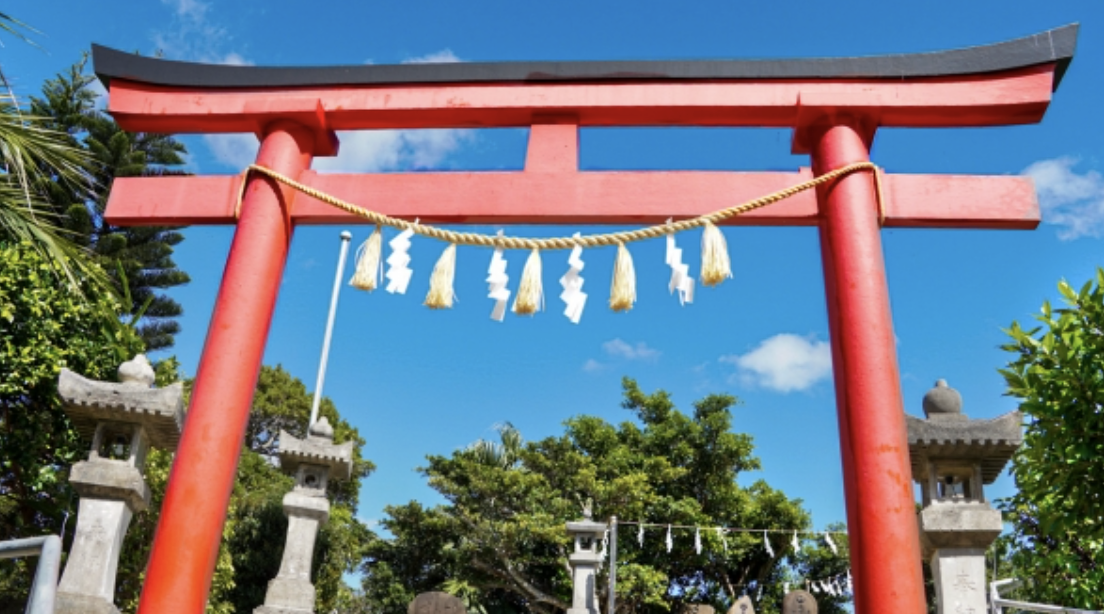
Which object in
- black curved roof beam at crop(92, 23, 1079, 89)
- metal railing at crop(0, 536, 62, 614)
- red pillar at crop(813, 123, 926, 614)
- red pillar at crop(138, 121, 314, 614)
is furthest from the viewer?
black curved roof beam at crop(92, 23, 1079, 89)

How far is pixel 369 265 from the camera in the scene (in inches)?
172

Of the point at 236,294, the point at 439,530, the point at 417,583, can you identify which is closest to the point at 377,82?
the point at 236,294

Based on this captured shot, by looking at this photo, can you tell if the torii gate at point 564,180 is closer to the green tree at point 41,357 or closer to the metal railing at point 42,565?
the metal railing at point 42,565

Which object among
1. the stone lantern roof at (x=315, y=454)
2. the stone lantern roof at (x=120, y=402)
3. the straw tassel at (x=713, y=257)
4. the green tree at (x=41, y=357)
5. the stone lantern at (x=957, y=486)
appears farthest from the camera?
the stone lantern roof at (x=315, y=454)

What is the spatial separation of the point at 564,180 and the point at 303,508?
6.36 meters

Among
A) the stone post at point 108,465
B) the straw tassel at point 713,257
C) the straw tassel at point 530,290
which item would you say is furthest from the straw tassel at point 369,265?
the stone post at point 108,465

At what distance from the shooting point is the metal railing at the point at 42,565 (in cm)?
128

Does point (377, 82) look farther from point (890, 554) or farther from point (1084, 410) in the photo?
point (1084, 410)

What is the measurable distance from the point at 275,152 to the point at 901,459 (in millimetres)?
3685

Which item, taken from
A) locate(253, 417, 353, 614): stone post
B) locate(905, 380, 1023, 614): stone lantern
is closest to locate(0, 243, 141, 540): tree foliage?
locate(253, 417, 353, 614): stone post

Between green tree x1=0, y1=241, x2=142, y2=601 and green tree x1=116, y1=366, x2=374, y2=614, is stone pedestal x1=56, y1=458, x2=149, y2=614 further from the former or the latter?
green tree x1=0, y1=241, x2=142, y2=601

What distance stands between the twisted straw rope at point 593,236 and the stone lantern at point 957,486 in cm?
313

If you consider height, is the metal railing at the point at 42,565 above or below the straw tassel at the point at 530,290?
below

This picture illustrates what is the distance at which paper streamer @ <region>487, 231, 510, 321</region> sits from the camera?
13.8 ft
